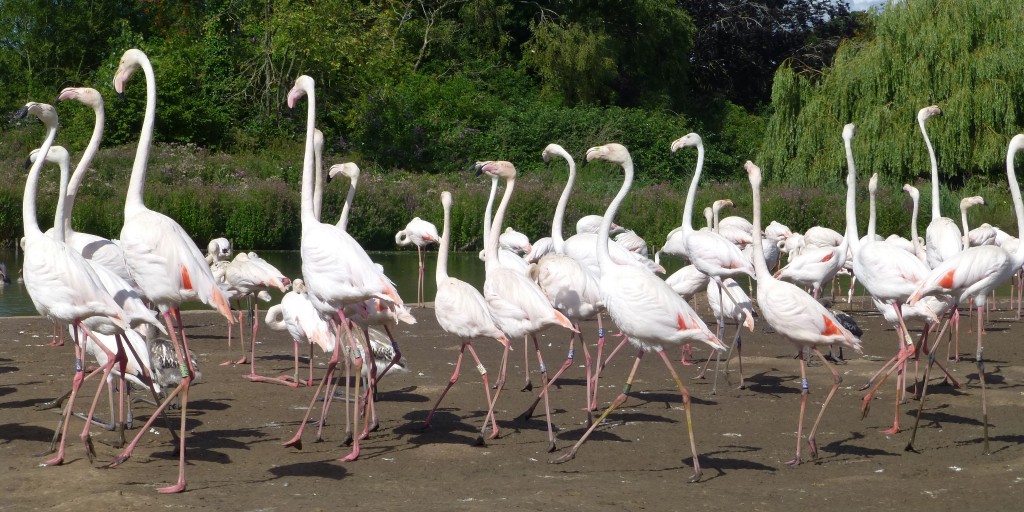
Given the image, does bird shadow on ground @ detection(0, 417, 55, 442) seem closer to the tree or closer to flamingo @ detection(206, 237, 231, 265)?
flamingo @ detection(206, 237, 231, 265)

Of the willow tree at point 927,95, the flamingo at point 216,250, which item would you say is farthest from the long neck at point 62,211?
the willow tree at point 927,95

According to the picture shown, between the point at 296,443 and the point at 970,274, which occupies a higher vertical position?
the point at 970,274

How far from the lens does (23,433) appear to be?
6.34m

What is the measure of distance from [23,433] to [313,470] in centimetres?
184

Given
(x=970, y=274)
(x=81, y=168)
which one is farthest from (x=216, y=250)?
(x=970, y=274)

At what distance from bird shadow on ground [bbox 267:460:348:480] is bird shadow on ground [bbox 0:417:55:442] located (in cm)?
147

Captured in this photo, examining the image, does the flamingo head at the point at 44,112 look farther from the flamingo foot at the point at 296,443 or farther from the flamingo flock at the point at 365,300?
the flamingo foot at the point at 296,443

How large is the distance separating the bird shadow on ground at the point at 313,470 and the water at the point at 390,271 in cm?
816

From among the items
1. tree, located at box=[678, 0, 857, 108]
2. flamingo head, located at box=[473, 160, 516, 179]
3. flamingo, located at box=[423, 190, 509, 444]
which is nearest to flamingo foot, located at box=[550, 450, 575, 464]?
flamingo, located at box=[423, 190, 509, 444]

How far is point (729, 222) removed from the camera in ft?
45.3

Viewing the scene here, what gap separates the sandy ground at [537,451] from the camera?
16.9 feet

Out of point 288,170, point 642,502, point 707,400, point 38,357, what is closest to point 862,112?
point 288,170

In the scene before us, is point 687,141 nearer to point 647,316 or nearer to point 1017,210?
point 1017,210

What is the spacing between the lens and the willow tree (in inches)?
828
